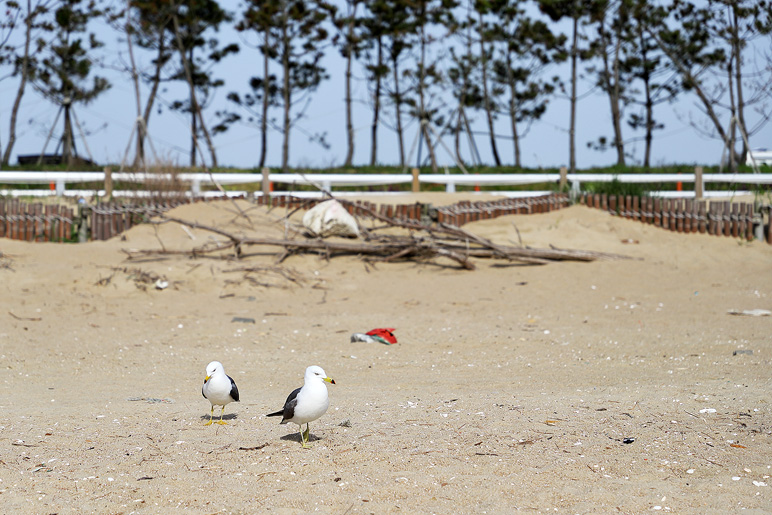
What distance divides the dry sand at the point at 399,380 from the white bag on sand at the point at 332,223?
0.69 m

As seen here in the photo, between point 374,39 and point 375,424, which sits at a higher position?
point 374,39

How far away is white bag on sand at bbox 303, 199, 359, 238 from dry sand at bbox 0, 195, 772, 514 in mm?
695

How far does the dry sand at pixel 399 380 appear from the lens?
3607 mm

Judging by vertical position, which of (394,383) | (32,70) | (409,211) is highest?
(32,70)

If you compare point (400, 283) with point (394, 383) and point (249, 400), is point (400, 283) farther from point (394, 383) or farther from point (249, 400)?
point (249, 400)

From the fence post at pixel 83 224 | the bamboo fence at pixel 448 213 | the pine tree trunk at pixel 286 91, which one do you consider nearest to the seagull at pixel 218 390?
the bamboo fence at pixel 448 213

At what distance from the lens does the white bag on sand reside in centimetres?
1245

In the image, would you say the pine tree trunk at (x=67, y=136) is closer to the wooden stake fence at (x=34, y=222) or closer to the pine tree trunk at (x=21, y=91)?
the pine tree trunk at (x=21, y=91)

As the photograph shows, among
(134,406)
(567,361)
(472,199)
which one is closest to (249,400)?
(134,406)

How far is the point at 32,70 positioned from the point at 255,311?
1078 inches

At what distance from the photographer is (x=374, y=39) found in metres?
35.6

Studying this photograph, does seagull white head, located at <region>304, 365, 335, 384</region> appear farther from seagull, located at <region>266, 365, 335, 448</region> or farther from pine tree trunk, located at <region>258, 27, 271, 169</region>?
pine tree trunk, located at <region>258, 27, 271, 169</region>

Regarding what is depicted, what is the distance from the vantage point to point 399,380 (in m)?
6.29

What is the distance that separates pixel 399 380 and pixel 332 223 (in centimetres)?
642
